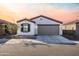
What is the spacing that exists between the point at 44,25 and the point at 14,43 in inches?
26.0

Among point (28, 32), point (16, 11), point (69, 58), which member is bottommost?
point (69, 58)

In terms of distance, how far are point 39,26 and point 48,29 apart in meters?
0.18

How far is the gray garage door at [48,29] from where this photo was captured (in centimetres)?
596

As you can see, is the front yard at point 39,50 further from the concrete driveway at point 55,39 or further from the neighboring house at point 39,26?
the neighboring house at point 39,26

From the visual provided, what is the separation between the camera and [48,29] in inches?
237

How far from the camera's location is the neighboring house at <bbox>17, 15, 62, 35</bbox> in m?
5.90

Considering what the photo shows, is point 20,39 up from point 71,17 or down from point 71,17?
down

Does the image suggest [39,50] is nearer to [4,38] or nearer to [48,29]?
[48,29]

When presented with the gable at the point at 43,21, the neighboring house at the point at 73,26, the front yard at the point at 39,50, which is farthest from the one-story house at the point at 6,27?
the neighboring house at the point at 73,26

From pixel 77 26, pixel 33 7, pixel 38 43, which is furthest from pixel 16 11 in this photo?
pixel 77 26

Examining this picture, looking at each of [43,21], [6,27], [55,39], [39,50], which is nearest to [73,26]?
[55,39]

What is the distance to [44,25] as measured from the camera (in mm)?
6004

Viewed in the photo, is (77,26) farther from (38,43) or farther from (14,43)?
(14,43)

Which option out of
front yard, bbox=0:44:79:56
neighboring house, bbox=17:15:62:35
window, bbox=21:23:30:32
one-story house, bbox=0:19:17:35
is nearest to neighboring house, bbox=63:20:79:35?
neighboring house, bbox=17:15:62:35
